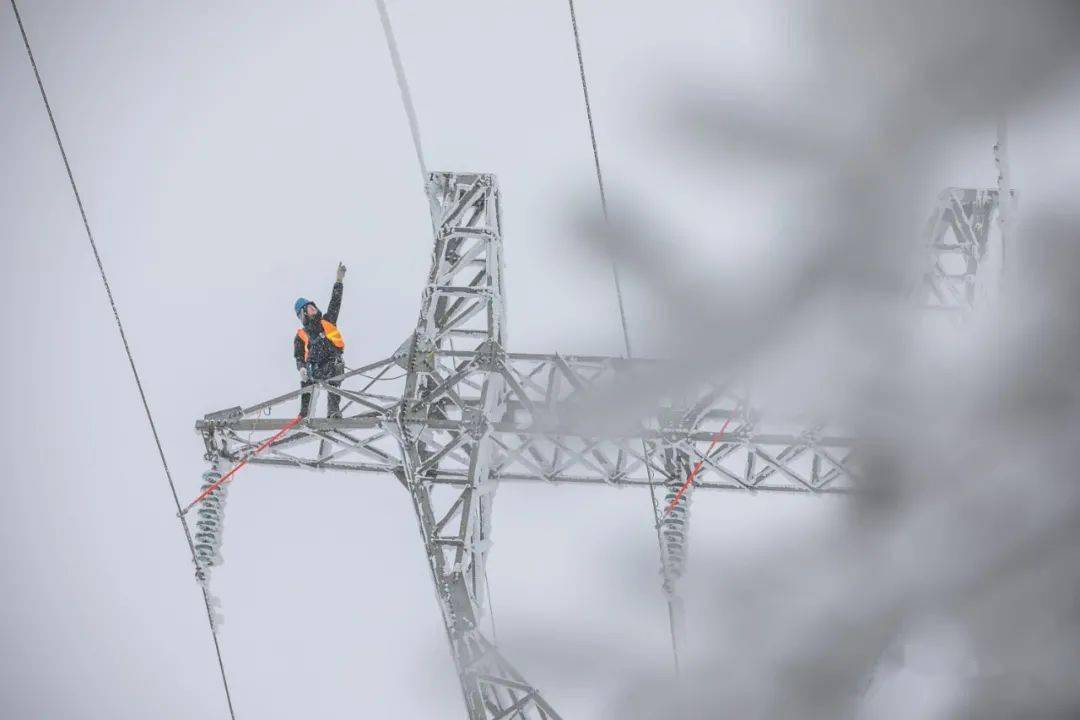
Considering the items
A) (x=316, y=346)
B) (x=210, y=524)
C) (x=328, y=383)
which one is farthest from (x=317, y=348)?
(x=210, y=524)

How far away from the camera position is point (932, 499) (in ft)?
6.41

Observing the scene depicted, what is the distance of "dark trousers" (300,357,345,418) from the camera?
29.0 feet

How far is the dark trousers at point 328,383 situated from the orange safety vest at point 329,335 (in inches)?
5.9

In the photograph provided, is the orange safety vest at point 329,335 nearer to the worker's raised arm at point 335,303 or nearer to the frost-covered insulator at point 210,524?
the worker's raised arm at point 335,303

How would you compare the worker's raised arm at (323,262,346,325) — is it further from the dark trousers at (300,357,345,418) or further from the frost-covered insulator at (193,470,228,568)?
the frost-covered insulator at (193,470,228,568)

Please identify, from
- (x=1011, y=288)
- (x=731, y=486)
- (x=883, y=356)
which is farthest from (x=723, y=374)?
(x=731, y=486)

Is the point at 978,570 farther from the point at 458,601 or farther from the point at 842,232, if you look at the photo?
the point at 458,601

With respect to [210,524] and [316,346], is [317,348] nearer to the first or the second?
[316,346]

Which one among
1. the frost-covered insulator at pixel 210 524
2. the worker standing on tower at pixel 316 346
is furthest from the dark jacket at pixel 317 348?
the frost-covered insulator at pixel 210 524

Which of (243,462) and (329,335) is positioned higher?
(329,335)

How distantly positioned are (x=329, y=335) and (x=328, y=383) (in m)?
0.80

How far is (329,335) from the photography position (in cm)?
955

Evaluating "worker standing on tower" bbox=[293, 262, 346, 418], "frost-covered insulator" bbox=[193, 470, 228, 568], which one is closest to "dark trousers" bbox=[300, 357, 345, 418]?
"worker standing on tower" bbox=[293, 262, 346, 418]

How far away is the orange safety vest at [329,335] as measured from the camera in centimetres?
949
